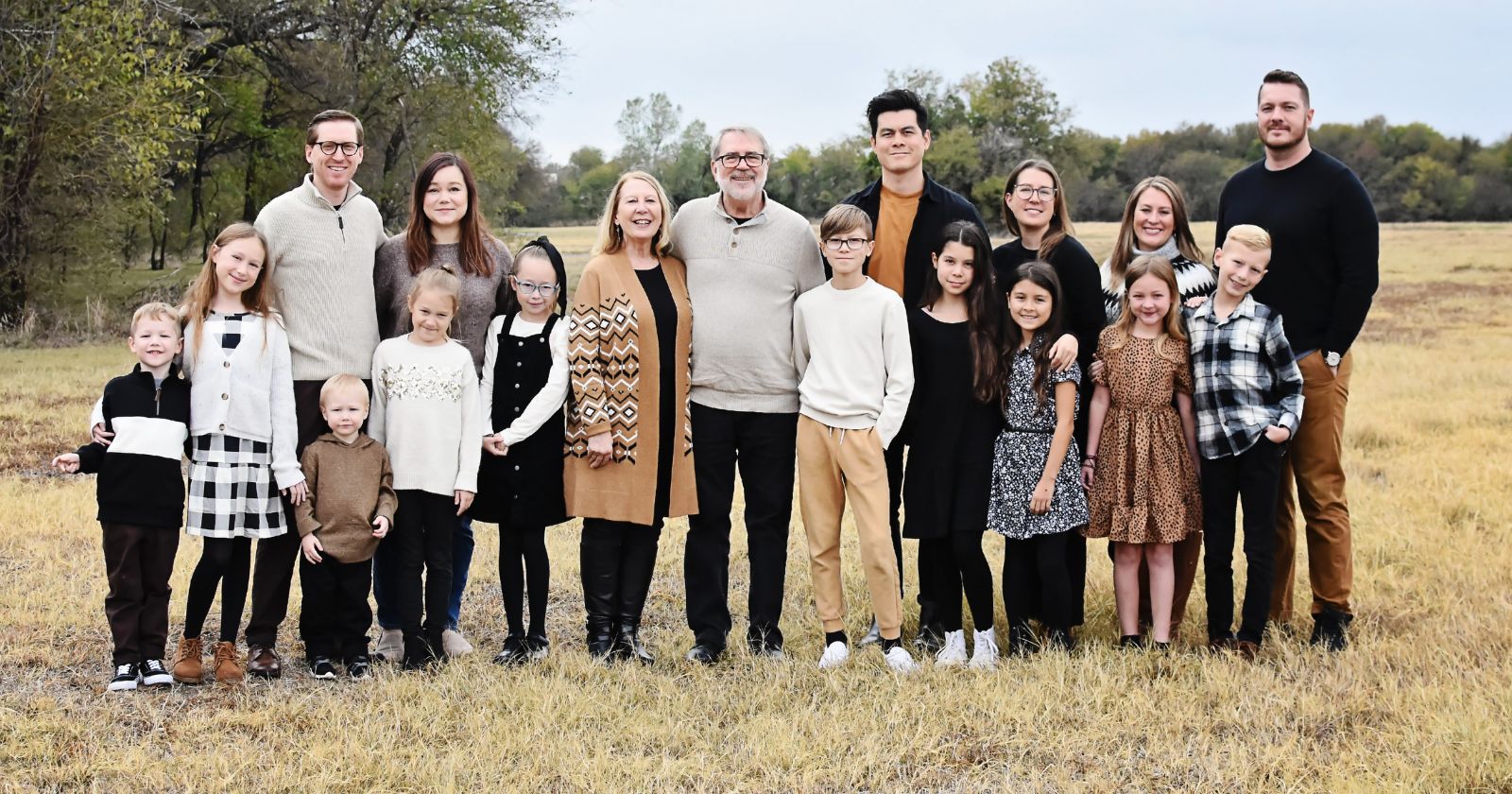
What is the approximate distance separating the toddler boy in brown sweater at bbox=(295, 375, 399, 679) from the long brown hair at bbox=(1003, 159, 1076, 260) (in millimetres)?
3009

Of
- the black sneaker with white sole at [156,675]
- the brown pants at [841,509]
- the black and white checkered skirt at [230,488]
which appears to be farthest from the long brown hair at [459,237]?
the black sneaker with white sole at [156,675]

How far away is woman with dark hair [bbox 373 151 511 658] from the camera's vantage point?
5.28m

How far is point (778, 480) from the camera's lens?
5.41m

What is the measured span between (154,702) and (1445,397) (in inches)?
495

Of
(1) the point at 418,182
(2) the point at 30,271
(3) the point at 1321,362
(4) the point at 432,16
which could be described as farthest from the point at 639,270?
(4) the point at 432,16

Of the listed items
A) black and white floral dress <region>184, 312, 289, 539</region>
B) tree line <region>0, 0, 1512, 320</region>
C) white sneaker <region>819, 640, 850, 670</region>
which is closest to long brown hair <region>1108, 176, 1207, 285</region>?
white sneaker <region>819, 640, 850, 670</region>

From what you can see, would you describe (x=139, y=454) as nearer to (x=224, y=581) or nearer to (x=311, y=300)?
(x=224, y=581)

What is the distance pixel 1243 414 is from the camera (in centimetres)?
503

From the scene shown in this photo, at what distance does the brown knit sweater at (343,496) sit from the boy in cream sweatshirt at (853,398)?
1853 millimetres

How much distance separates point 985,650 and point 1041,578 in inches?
16.2

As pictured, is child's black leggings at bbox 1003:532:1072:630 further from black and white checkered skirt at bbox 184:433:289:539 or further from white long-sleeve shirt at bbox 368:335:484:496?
black and white checkered skirt at bbox 184:433:289:539

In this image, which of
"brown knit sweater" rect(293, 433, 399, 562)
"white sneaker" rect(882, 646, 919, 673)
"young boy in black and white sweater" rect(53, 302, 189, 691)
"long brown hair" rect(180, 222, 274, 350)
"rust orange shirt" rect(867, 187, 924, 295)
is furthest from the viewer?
"rust orange shirt" rect(867, 187, 924, 295)

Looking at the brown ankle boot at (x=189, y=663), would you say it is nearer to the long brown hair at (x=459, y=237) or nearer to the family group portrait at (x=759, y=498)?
the family group portrait at (x=759, y=498)

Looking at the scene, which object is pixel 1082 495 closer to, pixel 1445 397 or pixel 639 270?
pixel 639 270
